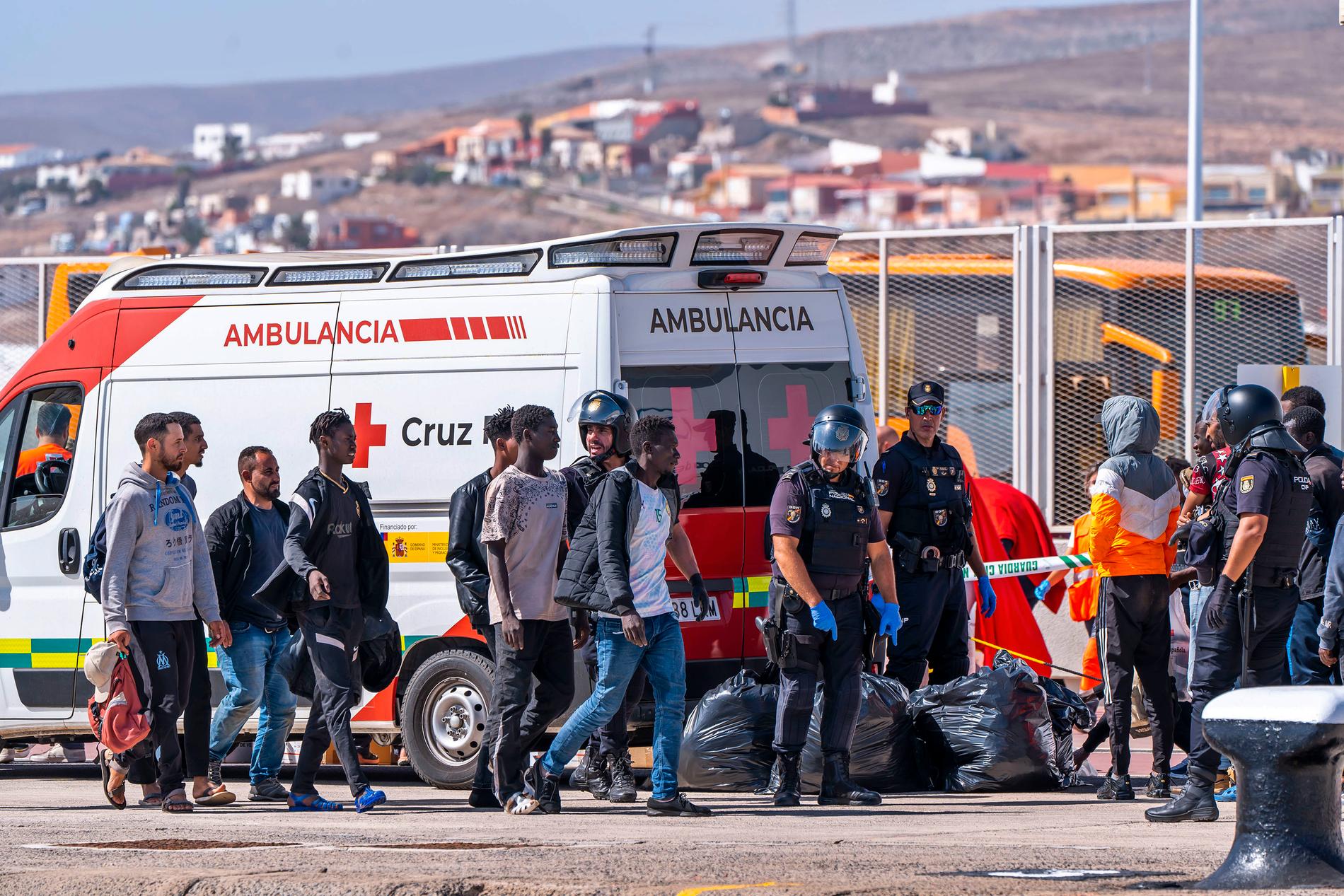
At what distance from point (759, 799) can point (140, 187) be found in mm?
193237

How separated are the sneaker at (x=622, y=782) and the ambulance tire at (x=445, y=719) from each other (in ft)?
2.74

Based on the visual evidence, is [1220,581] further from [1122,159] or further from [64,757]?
[1122,159]

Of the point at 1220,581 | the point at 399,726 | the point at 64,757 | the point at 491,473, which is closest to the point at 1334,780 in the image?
the point at 1220,581

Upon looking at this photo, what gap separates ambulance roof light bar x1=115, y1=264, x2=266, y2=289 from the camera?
10586 mm

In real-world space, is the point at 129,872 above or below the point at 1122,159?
below

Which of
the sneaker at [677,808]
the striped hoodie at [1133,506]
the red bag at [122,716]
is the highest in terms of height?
the striped hoodie at [1133,506]

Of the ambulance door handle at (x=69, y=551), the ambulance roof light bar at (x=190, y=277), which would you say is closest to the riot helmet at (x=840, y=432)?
the ambulance roof light bar at (x=190, y=277)

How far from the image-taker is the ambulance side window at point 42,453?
34.9ft

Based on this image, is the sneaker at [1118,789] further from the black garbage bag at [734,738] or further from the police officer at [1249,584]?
the black garbage bag at [734,738]

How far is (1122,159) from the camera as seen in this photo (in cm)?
18750

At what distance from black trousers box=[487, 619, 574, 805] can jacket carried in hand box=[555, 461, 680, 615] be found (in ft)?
0.79

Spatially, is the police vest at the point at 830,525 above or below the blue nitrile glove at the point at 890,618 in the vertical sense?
above

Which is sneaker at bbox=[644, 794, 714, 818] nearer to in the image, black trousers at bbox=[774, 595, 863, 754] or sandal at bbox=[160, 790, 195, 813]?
black trousers at bbox=[774, 595, 863, 754]

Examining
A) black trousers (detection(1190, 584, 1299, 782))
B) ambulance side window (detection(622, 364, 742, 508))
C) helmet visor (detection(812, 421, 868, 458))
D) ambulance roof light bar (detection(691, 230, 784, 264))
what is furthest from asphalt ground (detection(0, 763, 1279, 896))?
ambulance roof light bar (detection(691, 230, 784, 264))
